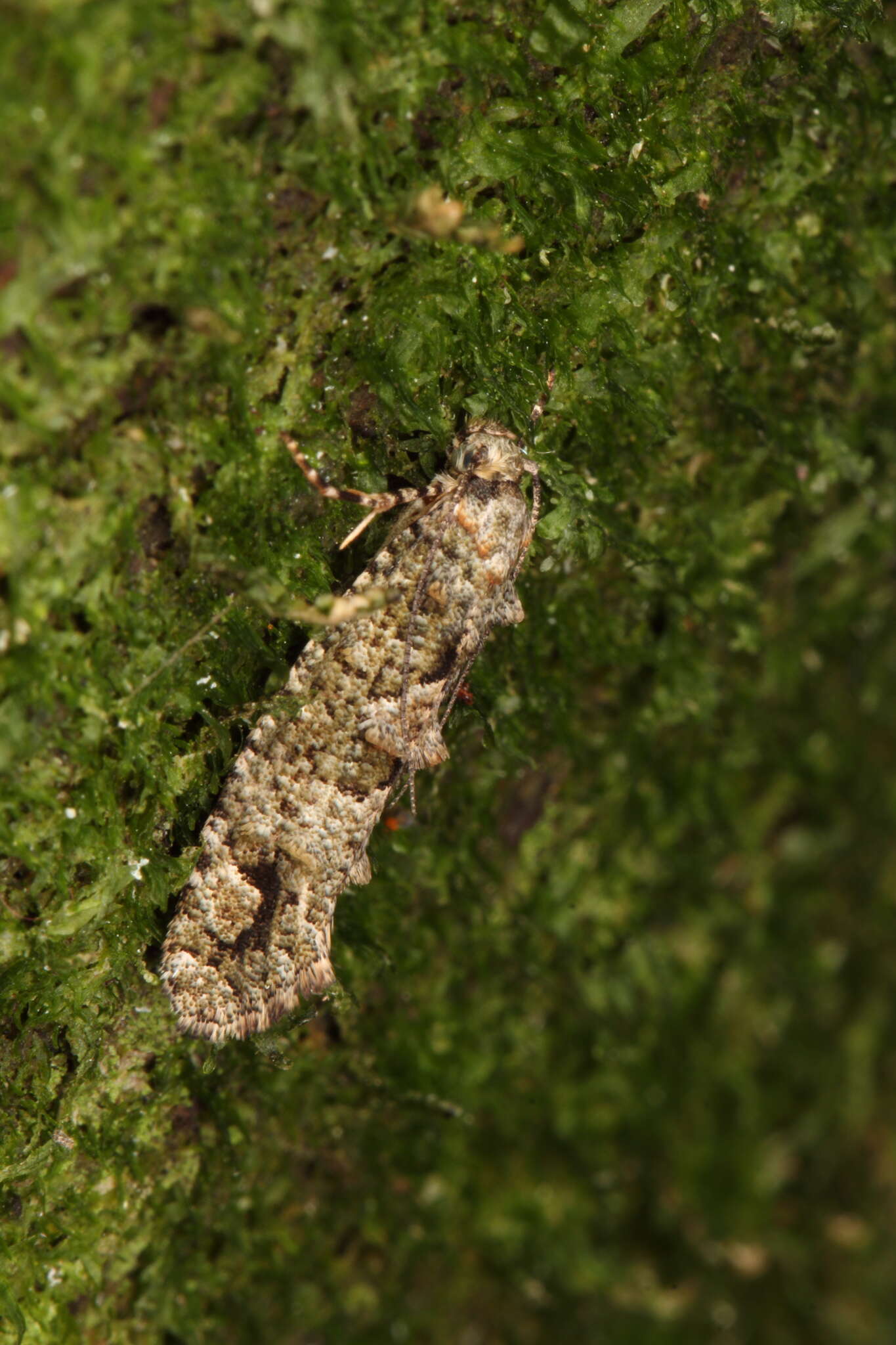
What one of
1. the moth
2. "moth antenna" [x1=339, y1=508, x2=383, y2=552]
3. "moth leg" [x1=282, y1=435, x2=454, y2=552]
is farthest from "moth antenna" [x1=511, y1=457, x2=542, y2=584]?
"moth antenna" [x1=339, y1=508, x2=383, y2=552]

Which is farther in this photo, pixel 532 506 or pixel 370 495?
pixel 532 506

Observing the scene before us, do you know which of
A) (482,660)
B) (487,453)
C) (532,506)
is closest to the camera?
(487,453)

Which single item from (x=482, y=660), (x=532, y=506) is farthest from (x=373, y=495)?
(x=482, y=660)

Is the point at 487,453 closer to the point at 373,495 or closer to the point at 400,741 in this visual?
the point at 373,495

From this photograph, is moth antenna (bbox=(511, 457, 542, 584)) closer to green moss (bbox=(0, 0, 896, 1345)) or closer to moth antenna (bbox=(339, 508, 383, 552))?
green moss (bbox=(0, 0, 896, 1345))

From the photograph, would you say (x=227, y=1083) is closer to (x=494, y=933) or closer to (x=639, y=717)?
(x=494, y=933)

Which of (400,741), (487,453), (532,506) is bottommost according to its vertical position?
(400,741)
